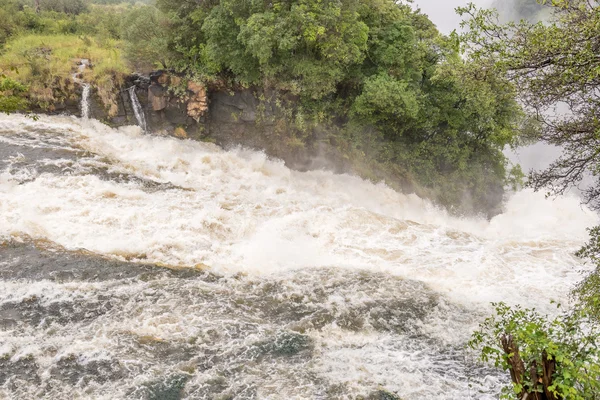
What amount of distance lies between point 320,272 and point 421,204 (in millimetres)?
7660

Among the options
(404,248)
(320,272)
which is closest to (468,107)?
(404,248)

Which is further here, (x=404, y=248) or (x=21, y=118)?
(x=21, y=118)

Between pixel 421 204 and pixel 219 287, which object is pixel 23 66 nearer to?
pixel 219 287

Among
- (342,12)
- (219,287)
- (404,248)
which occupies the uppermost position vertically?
(342,12)

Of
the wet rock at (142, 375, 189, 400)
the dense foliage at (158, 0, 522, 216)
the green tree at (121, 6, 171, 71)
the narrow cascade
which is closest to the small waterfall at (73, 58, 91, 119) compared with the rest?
the narrow cascade

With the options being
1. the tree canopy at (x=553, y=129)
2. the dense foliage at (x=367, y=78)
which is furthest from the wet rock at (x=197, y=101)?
the tree canopy at (x=553, y=129)

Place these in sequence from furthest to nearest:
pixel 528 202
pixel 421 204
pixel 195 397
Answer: pixel 528 202 → pixel 421 204 → pixel 195 397

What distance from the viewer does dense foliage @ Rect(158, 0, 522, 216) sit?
1309cm

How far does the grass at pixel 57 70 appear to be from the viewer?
15.0 m

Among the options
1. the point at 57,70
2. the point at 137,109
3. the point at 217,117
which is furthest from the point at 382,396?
the point at 57,70

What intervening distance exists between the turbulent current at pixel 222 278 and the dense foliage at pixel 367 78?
226 centimetres

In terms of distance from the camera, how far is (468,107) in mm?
14703

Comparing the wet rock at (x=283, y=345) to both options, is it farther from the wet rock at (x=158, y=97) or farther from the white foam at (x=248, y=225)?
the wet rock at (x=158, y=97)

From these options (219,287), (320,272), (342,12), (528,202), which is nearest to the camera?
(219,287)
